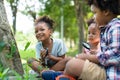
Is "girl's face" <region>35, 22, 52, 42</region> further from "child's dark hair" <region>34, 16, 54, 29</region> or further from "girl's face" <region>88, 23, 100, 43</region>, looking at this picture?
"girl's face" <region>88, 23, 100, 43</region>

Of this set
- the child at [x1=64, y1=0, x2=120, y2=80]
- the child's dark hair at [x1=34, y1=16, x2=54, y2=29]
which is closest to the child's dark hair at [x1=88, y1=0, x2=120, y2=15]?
the child at [x1=64, y1=0, x2=120, y2=80]

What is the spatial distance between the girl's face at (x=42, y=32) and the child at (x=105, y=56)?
1.60 m

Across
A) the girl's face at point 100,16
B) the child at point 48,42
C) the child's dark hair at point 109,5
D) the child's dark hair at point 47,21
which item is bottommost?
the child at point 48,42

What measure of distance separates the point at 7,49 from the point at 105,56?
38.4 inches

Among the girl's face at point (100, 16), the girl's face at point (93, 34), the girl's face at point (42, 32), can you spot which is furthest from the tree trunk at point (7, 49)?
the girl's face at point (93, 34)

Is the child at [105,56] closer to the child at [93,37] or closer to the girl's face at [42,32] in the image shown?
the child at [93,37]

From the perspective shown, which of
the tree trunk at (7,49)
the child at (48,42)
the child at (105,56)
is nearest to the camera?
the child at (105,56)

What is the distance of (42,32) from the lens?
4277 mm

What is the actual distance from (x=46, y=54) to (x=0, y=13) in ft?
2.94

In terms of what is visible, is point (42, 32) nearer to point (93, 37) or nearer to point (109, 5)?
point (93, 37)

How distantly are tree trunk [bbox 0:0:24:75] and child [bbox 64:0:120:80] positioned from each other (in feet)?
2.22

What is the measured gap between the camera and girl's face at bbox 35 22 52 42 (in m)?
4.26

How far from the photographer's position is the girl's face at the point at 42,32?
14.0 ft

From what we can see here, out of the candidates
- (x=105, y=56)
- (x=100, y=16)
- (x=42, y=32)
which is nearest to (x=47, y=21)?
(x=42, y=32)
